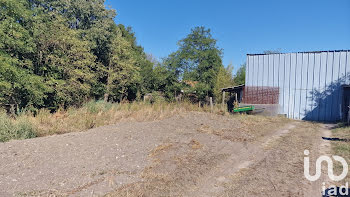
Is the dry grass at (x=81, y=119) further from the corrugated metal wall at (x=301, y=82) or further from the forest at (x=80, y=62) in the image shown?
the corrugated metal wall at (x=301, y=82)

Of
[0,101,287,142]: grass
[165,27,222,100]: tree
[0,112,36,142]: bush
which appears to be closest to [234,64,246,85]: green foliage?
[165,27,222,100]: tree

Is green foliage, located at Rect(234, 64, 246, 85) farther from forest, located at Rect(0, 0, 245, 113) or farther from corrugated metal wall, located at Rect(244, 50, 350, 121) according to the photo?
corrugated metal wall, located at Rect(244, 50, 350, 121)

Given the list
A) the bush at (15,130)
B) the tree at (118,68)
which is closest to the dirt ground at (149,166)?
the bush at (15,130)

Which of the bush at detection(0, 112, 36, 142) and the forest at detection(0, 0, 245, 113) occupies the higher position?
the forest at detection(0, 0, 245, 113)

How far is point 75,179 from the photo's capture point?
3.35 meters

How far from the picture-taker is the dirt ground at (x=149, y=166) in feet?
10.4

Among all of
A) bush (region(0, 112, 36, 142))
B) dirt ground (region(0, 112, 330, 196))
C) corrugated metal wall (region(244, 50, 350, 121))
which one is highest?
corrugated metal wall (region(244, 50, 350, 121))

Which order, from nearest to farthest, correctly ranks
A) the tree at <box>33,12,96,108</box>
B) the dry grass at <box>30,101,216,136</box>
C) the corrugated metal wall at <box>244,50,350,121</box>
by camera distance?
the dry grass at <box>30,101,216,136</box> → the tree at <box>33,12,96,108</box> → the corrugated metal wall at <box>244,50,350,121</box>

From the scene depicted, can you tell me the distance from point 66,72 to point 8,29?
438cm

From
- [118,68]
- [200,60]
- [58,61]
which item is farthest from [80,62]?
[200,60]

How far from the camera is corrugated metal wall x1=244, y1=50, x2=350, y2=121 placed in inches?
560

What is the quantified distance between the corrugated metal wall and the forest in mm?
4051

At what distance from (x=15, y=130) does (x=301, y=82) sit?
16.7 m

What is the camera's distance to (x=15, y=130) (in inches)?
222
